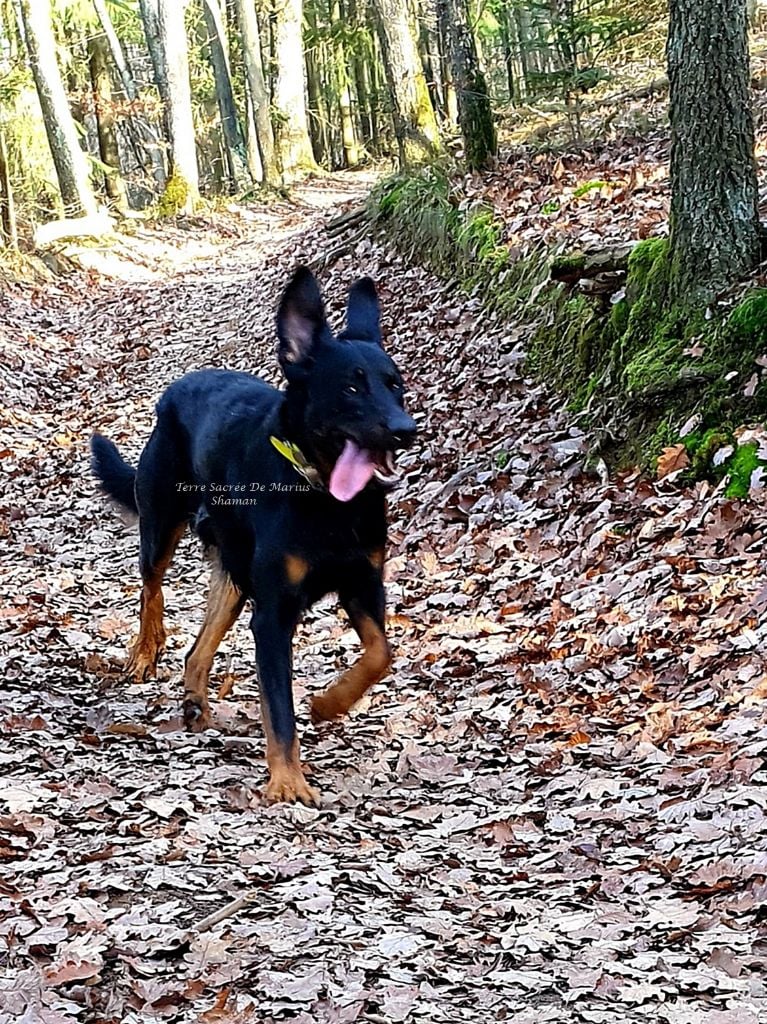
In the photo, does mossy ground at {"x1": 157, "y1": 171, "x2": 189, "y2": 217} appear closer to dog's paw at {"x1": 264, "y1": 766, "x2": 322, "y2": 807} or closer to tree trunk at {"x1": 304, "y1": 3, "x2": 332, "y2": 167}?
tree trunk at {"x1": 304, "y1": 3, "x2": 332, "y2": 167}

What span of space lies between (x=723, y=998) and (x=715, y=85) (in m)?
5.94

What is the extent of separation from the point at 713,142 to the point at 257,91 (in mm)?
26462

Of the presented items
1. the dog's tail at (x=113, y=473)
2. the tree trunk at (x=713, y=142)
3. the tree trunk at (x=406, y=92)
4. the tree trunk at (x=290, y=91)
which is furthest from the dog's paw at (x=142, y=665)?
the tree trunk at (x=290, y=91)

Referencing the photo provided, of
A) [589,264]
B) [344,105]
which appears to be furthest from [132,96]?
[589,264]

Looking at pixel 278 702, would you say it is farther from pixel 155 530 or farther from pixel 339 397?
pixel 155 530

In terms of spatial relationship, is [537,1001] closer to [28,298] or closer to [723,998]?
[723,998]

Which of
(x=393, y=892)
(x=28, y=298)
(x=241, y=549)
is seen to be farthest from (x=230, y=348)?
(x=393, y=892)

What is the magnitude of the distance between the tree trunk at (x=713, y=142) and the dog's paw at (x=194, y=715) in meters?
4.42

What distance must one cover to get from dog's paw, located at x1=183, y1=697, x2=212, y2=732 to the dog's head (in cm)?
159

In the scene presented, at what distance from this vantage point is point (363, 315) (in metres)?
5.42

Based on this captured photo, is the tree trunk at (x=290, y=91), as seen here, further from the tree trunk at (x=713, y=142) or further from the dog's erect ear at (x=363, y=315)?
the dog's erect ear at (x=363, y=315)

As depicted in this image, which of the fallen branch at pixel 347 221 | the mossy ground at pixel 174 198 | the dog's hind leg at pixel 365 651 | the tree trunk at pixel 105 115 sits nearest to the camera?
the dog's hind leg at pixel 365 651

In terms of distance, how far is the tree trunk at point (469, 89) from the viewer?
14.3 meters

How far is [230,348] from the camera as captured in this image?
15500 mm
